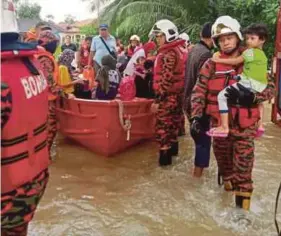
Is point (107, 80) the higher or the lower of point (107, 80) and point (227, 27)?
the lower

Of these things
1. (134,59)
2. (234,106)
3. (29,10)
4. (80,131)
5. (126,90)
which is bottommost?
(80,131)

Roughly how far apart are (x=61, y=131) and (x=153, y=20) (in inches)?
349

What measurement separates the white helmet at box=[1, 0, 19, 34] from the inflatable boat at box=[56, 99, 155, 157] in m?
3.72

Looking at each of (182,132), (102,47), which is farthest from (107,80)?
(102,47)

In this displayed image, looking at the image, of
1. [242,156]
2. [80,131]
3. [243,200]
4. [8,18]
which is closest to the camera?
[8,18]

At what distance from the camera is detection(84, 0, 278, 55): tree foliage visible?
13484mm

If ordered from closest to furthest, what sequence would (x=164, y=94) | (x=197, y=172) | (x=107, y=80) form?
(x=197, y=172)
(x=164, y=94)
(x=107, y=80)

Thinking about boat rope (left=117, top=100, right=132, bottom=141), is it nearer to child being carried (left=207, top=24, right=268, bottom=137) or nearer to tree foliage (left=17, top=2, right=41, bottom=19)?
child being carried (left=207, top=24, right=268, bottom=137)

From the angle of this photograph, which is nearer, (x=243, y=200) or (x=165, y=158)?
(x=243, y=200)

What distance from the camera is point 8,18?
5.89ft

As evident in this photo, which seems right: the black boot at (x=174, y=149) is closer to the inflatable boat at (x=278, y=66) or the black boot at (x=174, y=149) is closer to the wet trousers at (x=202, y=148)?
the wet trousers at (x=202, y=148)

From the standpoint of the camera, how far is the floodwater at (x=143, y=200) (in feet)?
12.6

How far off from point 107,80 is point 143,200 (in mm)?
1859

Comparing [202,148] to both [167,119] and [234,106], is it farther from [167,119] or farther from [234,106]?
[234,106]
